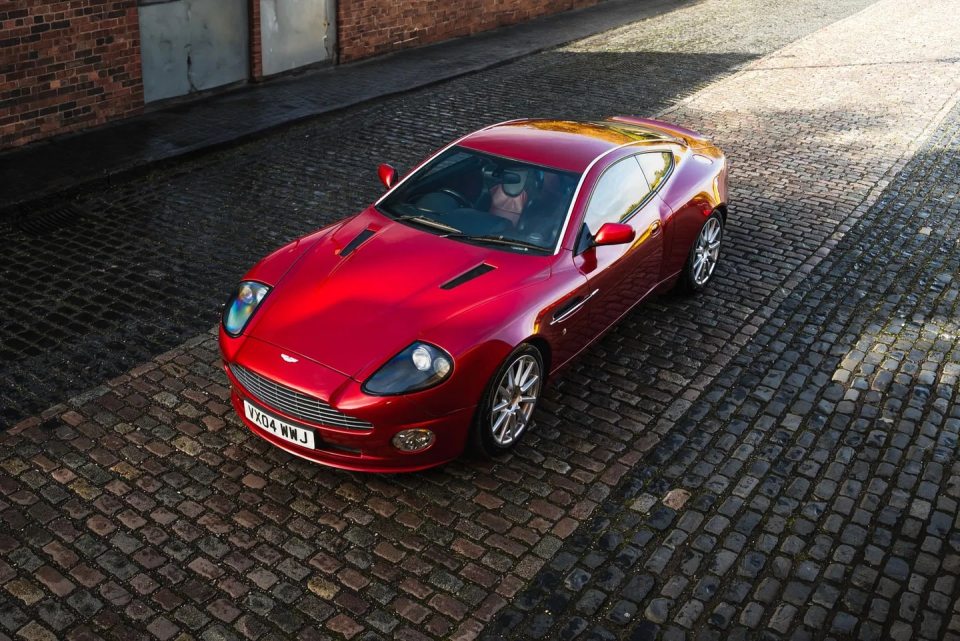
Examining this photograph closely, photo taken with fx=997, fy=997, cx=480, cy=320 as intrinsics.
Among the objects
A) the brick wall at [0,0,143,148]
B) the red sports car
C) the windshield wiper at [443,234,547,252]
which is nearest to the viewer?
the red sports car

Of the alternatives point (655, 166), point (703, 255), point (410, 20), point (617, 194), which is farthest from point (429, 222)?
point (410, 20)

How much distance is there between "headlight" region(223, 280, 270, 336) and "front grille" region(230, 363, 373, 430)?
13.0 inches

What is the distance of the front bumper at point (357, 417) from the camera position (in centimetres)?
529

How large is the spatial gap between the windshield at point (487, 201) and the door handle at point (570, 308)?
362mm

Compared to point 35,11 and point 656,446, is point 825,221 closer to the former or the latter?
point 656,446

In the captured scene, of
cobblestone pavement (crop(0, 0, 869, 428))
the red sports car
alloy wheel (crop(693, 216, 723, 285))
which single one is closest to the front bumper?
the red sports car

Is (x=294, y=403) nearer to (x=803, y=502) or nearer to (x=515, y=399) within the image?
(x=515, y=399)

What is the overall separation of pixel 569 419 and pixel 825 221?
4862 mm

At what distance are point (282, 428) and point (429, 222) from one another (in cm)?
182

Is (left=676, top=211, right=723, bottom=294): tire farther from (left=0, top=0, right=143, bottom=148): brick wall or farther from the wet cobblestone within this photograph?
(left=0, top=0, right=143, bottom=148): brick wall

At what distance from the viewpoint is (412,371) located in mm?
5387

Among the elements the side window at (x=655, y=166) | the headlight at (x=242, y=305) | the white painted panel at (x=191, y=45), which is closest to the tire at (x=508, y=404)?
the headlight at (x=242, y=305)

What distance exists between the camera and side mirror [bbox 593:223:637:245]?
641cm

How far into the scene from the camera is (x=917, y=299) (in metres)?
8.33
